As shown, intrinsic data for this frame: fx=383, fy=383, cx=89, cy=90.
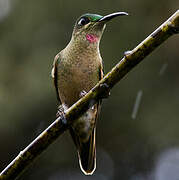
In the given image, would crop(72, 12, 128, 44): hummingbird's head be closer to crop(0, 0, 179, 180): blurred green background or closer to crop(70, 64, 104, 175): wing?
crop(70, 64, 104, 175): wing

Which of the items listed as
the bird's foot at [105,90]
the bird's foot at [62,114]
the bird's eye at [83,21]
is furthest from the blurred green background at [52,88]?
the bird's foot at [105,90]

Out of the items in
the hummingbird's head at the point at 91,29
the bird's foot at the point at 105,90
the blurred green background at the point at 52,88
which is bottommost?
the blurred green background at the point at 52,88

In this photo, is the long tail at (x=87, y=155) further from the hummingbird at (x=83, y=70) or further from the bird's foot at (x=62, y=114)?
the bird's foot at (x=62, y=114)

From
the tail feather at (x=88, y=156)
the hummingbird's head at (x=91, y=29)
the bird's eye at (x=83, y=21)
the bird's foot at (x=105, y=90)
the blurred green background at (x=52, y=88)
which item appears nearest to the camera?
the bird's foot at (x=105, y=90)

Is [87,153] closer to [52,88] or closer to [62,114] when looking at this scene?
[62,114]

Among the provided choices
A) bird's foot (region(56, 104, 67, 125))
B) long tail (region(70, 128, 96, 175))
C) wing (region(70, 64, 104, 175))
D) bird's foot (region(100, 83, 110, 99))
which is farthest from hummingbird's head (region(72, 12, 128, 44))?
bird's foot (region(100, 83, 110, 99))

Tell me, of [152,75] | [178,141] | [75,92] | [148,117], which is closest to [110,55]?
[152,75]
